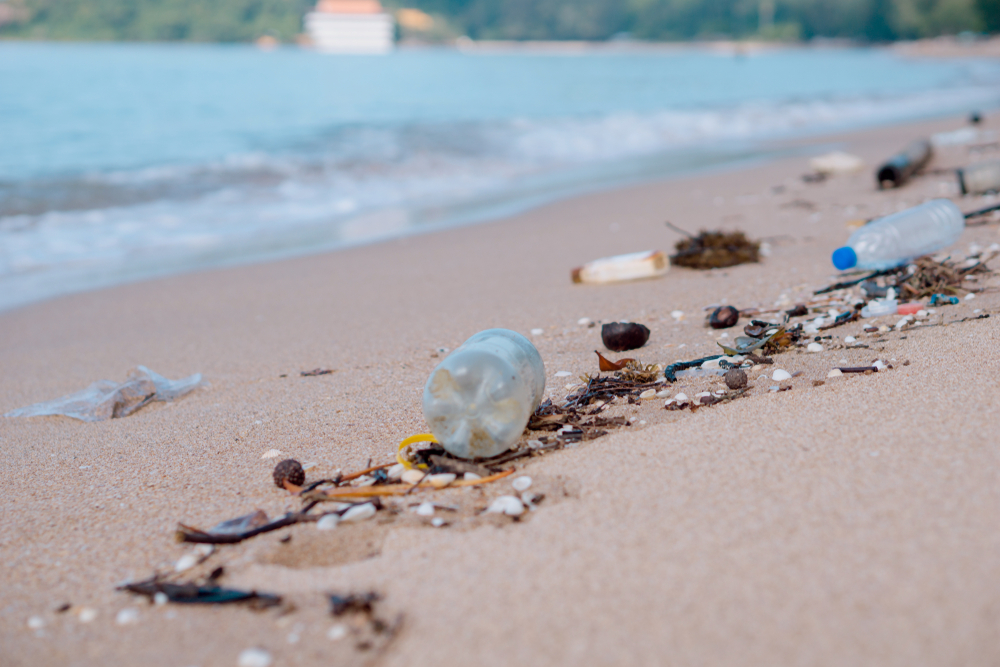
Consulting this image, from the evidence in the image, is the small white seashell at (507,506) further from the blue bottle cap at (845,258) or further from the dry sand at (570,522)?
the blue bottle cap at (845,258)

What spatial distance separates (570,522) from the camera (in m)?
1.73

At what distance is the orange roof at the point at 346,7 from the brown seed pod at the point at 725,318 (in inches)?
4045

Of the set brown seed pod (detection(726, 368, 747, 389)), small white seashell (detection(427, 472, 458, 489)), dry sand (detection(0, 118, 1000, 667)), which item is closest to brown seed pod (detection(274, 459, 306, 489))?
dry sand (detection(0, 118, 1000, 667))

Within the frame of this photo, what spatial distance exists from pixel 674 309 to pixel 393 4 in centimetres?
11651

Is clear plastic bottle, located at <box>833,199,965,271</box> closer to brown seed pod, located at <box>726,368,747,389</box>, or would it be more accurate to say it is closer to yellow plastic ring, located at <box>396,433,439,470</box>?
brown seed pod, located at <box>726,368,747,389</box>

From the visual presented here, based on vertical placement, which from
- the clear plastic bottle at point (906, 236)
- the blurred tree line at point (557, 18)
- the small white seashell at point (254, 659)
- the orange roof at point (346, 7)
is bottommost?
the small white seashell at point (254, 659)

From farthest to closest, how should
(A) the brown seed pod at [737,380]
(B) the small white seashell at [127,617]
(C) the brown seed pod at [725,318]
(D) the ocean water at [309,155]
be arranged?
(D) the ocean water at [309,155] → (C) the brown seed pod at [725,318] → (A) the brown seed pod at [737,380] → (B) the small white seashell at [127,617]

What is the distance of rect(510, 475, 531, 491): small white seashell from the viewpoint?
6.28 ft

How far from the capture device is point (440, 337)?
140 inches

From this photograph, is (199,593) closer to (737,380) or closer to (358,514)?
(358,514)

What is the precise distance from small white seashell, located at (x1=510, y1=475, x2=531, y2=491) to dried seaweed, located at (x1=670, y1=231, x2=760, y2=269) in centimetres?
275

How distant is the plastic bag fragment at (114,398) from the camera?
9.66ft

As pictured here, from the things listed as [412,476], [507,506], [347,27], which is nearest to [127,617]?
[412,476]

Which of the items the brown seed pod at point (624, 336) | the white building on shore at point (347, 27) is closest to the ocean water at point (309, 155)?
the brown seed pod at point (624, 336)
